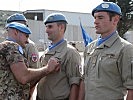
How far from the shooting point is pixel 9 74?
3.24 meters

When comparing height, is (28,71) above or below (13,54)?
below

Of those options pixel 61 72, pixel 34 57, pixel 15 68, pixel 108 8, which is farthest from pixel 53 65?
pixel 34 57

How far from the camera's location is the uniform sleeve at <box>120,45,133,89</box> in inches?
115

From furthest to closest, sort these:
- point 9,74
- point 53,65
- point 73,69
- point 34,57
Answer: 1. point 34,57
2. point 73,69
3. point 53,65
4. point 9,74

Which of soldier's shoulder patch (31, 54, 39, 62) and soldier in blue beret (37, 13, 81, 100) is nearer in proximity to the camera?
soldier in blue beret (37, 13, 81, 100)

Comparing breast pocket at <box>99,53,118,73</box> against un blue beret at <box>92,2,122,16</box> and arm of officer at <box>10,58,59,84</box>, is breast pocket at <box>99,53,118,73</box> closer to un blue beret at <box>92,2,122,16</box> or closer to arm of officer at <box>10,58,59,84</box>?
un blue beret at <box>92,2,122,16</box>

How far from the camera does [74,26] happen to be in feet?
138

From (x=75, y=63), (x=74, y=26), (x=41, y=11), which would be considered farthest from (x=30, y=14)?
(x=75, y=63)

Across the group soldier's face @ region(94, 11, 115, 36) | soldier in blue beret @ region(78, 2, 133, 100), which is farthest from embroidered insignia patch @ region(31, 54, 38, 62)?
soldier's face @ region(94, 11, 115, 36)

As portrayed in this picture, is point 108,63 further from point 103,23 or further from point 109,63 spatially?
point 103,23

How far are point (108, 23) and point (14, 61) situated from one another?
985 mm

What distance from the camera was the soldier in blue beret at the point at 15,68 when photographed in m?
3.16

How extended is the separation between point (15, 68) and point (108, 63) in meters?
0.90

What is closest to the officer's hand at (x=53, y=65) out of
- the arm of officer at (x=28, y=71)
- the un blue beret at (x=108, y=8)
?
the arm of officer at (x=28, y=71)
